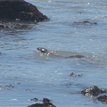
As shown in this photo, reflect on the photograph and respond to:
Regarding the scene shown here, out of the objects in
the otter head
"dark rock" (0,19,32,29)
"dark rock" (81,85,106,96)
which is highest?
"dark rock" (0,19,32,29)

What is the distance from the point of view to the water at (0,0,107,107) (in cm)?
847

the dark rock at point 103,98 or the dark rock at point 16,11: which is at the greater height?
the dark rock at point 16,11

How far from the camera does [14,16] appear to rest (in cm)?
2139

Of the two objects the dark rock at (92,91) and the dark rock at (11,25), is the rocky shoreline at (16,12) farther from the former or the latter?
the dark rock at (92,91)

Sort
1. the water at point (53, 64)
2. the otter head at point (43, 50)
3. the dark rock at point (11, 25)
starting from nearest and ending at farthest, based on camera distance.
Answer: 1. the water at point (53, 64)
2. the otter head at point (43, 50)
3. the dark rock at point (11, 25)

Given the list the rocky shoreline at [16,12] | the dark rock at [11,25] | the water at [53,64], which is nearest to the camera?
the water at [53,64]

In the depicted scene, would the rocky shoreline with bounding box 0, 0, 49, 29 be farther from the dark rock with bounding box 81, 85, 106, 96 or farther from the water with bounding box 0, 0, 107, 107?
the dark rock with bounding box 81, 85, 106, 96

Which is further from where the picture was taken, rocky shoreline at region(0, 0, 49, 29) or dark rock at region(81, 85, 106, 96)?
rocky shoreline at region(0, 0, 49, 29)

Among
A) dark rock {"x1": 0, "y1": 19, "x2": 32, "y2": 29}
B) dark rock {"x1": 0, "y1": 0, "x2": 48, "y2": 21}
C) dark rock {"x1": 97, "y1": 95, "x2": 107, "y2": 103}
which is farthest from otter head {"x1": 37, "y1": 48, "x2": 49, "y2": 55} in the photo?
dark rock {"x1": 0, "y1": 0, "x2": 48, "y2": 21}

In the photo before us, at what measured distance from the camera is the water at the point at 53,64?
27.8ft

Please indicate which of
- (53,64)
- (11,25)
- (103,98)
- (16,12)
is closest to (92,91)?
(103,98)

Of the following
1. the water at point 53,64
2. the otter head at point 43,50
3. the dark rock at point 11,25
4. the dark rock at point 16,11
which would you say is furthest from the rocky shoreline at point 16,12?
the otter head at point 43,50

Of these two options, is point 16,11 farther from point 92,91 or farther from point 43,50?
point 92,91

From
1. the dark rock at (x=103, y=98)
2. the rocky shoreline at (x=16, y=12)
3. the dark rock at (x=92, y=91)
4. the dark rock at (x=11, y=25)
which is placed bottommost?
the dark rock at (x=103, y=98)
